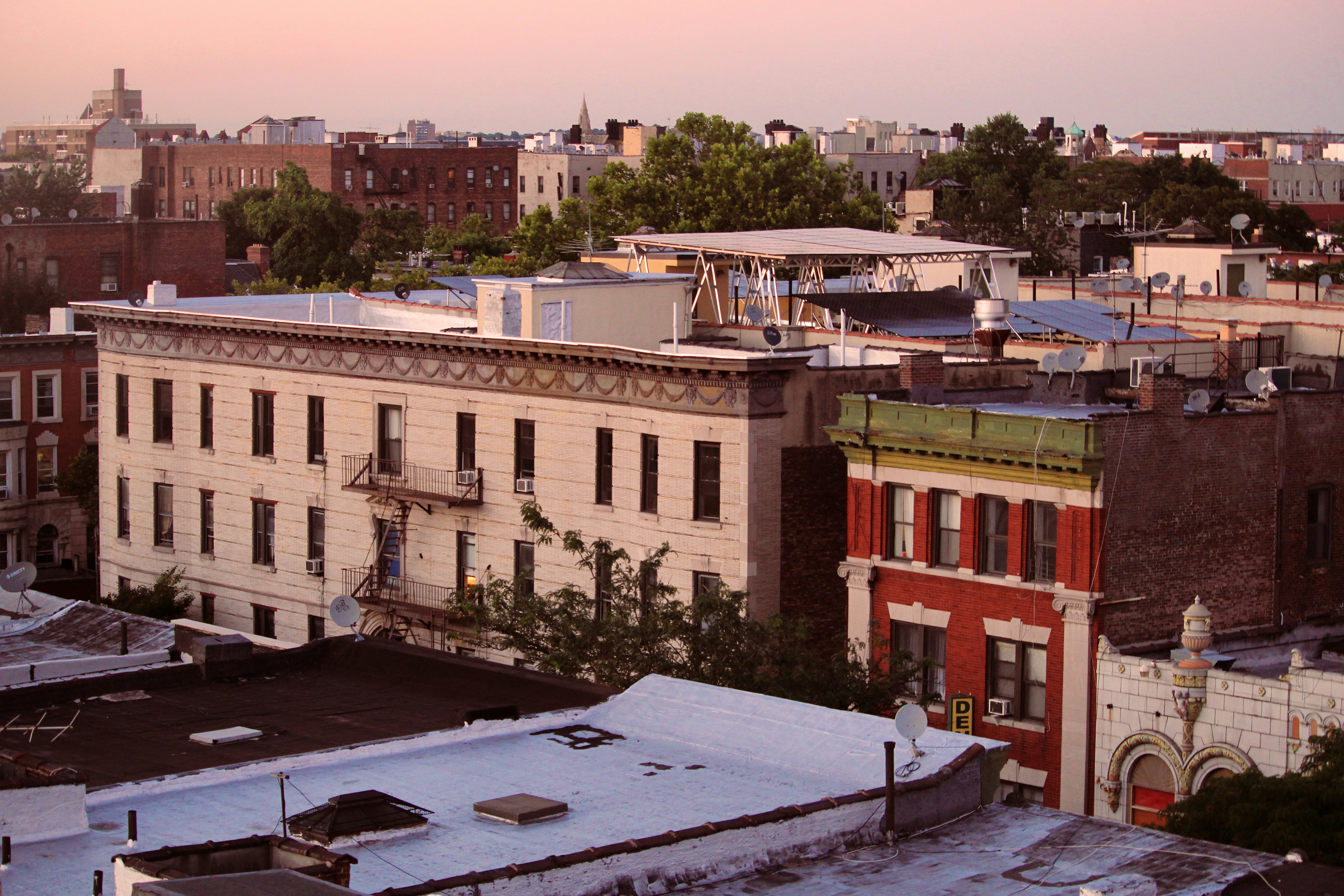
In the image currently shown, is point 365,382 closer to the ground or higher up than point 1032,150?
closer to the ground

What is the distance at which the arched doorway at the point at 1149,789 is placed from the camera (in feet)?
120

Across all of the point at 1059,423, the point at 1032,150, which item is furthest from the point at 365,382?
the point at 1032,150

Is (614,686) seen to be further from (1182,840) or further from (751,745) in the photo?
(1182,840)

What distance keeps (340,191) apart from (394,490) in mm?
124247

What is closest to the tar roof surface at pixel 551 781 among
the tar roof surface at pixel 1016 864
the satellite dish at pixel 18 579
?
the tar roof surface at pixel 1016 864

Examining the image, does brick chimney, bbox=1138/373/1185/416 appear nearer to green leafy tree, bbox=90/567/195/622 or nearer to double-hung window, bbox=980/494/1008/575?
double-hung window, bbox=980/494/1008/575

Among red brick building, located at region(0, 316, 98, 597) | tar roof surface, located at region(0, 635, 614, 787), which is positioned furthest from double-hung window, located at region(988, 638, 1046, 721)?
red brick building, located at region(0, 316, 98, 597)

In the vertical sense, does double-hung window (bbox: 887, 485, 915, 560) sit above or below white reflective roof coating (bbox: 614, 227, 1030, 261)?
below

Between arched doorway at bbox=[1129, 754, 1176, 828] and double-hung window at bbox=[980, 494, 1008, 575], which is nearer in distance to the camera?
arched doorway at bbox=[1129, 754, 1176, 828]

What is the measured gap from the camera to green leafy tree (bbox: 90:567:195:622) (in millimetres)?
57969

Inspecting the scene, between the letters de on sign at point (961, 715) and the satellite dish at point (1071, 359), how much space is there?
8.66 m

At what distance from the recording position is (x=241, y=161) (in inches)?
7023

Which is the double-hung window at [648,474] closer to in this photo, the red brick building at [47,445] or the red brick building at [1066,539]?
the red brick building at [1066,539]

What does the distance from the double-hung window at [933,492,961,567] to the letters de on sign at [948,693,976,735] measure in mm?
3059
